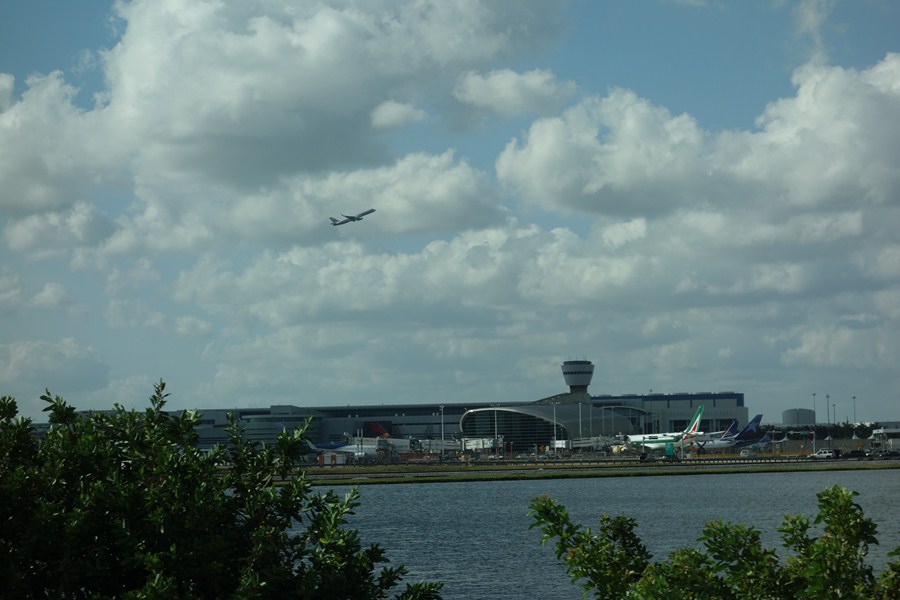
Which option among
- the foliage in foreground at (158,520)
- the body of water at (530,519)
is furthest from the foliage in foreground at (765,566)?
the body of water at (530,519)

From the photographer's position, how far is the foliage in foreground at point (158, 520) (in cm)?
2016

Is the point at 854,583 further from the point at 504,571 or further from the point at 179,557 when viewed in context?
the point at 504,571

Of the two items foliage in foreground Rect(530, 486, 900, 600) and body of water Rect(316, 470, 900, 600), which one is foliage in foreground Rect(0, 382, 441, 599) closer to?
foliage in foreground Rect(530, 486, 900, 600)

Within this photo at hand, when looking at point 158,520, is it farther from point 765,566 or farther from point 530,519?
point 530,519

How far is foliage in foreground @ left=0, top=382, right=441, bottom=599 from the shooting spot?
20.2 meters

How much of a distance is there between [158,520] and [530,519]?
83579 mm

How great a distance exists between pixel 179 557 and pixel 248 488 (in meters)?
2.88

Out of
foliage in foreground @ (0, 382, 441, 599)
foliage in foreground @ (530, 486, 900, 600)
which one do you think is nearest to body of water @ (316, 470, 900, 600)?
foliage in foreground @ (530, 486, 900, 600)

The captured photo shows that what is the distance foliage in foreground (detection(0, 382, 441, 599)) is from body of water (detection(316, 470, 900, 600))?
879 inches

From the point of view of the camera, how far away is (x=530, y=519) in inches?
3962

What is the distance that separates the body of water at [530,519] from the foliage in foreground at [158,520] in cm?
2233

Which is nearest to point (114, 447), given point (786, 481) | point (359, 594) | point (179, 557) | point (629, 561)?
point (179, 557)

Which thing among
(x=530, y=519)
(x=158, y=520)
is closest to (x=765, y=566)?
(x=158, y=520)

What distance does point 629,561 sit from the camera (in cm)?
2178
